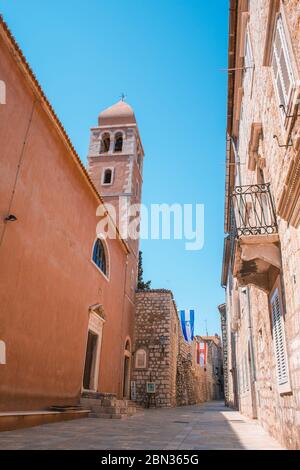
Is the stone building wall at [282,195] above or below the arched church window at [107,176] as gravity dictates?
below

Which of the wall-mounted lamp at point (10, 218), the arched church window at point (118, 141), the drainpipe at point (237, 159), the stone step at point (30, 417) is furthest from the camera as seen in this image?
the arched church window at point (118, 141)

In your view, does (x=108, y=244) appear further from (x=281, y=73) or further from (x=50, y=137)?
(x=281, y=73)

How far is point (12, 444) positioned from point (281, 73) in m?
5.67

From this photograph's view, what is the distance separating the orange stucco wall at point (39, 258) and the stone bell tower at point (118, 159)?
909cm

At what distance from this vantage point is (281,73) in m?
4.12

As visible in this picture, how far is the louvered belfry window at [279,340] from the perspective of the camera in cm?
475

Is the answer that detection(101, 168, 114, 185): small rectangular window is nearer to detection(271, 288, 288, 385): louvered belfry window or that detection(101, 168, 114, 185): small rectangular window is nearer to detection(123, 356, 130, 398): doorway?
detection(123, 356, 130, 398): doorway

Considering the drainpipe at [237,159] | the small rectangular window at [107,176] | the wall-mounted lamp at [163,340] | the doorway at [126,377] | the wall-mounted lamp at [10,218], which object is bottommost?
the doorway at [126,377]

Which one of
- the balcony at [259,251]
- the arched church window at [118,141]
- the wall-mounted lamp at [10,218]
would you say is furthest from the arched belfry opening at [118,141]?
the balcony at [259,251]

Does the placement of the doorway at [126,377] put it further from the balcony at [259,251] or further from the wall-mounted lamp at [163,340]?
the balcony at [259,251]

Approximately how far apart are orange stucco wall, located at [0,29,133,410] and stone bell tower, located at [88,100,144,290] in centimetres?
909

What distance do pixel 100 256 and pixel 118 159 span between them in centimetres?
1028

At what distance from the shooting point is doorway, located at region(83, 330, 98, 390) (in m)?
12.5

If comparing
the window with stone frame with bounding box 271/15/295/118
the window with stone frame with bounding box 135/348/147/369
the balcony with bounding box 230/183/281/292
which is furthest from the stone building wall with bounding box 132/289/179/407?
the window with stone frame with bounding box 271/15/295/118
